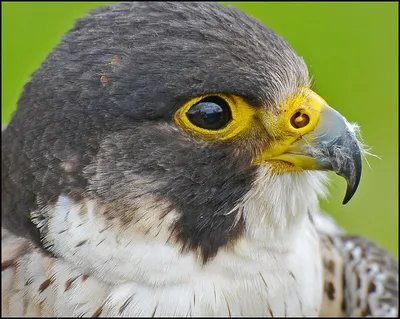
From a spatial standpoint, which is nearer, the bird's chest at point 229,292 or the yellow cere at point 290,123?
the yellow cere at point 290,123

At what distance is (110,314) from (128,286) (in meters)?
0.16

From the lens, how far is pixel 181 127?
3568 mm

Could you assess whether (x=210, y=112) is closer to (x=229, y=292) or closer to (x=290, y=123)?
(x=290, y=123)

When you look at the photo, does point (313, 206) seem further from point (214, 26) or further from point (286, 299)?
point (214, 26)

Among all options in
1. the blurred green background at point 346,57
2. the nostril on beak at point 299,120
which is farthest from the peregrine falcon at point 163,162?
the blurred green background at point 346,57

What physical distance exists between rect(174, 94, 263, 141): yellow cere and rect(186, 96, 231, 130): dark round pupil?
17 mm

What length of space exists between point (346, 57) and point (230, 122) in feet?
17.2

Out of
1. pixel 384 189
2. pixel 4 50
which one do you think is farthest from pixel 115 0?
pixel 384 189

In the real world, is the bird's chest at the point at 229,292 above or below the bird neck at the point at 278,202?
below

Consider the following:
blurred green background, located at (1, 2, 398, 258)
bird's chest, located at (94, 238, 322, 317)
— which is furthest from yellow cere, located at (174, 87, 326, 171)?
blurred green background, located at (1, 2, 398, 258)

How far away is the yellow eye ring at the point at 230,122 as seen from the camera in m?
3.54

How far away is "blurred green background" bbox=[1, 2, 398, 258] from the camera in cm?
769

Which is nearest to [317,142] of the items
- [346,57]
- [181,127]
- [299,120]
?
[299,120]

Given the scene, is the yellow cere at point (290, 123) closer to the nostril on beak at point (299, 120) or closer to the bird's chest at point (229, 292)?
the nostril on beak at point (299, 120)
